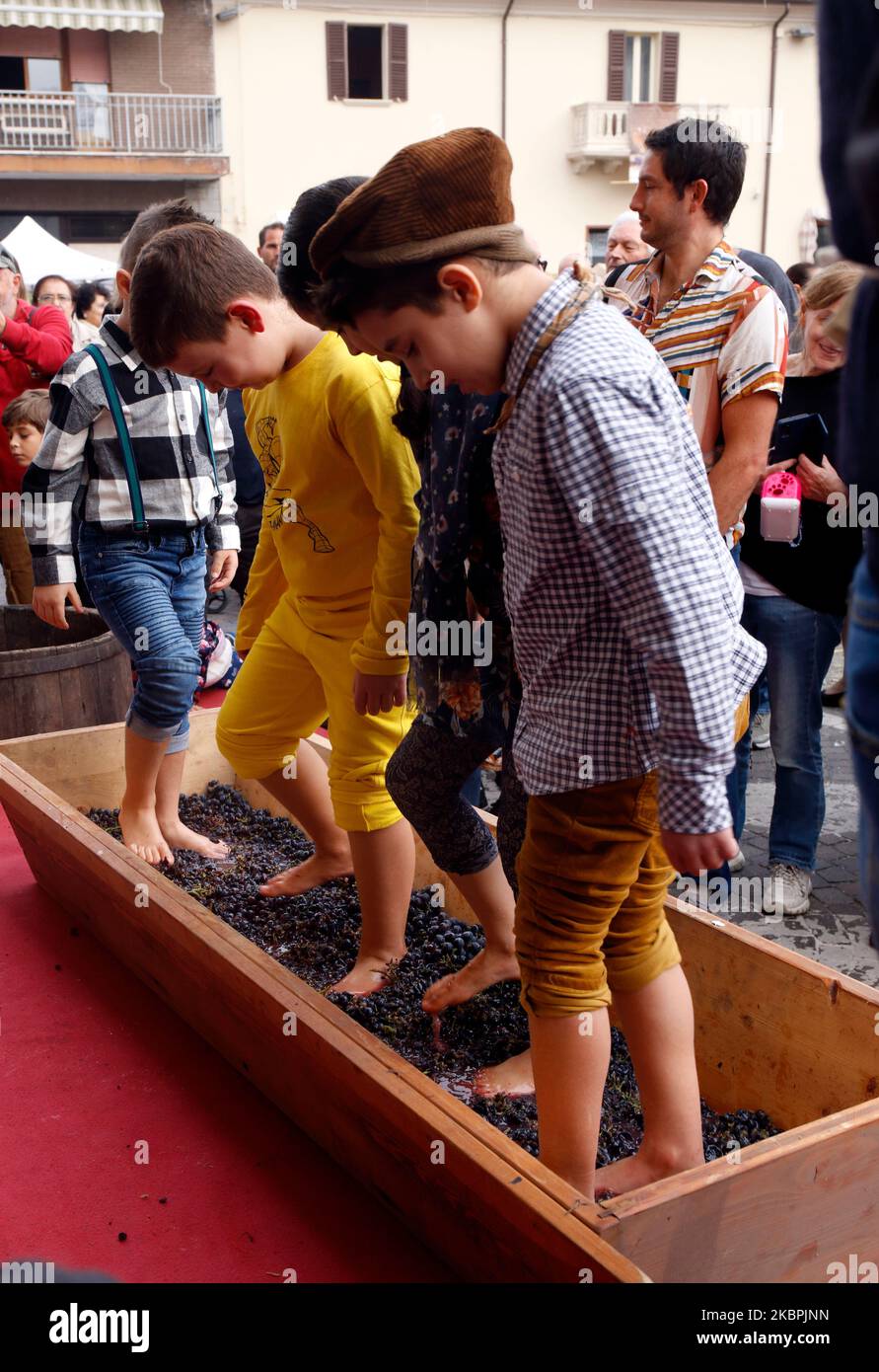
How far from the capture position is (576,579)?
1850 millimetres

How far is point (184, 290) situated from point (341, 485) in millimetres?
513

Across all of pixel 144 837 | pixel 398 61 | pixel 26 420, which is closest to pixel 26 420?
pixel 26 420

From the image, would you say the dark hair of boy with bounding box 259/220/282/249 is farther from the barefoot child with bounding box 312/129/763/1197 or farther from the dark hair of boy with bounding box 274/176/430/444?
the barefoot child with bounding box 312/129/763/1197

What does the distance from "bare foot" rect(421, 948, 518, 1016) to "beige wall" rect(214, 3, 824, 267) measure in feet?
73.0

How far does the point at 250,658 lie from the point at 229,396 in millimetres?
3198

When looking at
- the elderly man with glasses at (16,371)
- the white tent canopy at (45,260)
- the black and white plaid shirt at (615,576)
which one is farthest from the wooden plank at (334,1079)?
the white tent canopy at (45,260)

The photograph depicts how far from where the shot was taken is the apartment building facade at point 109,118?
23406 millimetres

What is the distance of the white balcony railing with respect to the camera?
2359 cm

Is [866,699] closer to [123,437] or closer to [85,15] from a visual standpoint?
[123,437]

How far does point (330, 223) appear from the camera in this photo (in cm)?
190

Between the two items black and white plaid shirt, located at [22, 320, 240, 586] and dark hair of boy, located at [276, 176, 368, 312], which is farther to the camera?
black and white plaid shirt, located at [22, 320, 240, 586]

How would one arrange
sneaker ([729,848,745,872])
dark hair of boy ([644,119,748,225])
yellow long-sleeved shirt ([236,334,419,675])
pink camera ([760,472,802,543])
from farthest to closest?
sneaker ([729,848,745,872]) → pink camera ([760,472,802,543]) → dark hair of boy ([644,119,748,225]) → yellow long-sleeved shirt ([236,334,419,675])

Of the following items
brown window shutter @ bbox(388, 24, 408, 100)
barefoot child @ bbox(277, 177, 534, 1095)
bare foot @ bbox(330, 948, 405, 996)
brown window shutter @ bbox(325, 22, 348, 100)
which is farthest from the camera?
brown window shutter @ bbox(388, 24, 408, 100)
